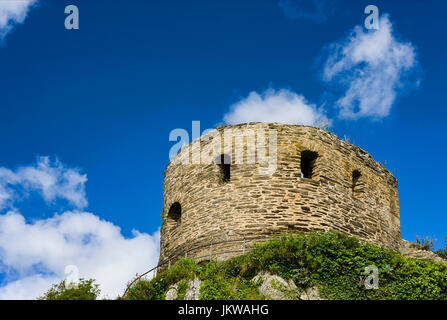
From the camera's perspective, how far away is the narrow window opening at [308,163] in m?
16.5

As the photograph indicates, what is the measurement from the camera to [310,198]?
611 inches

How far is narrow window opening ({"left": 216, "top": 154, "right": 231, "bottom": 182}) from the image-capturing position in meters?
16.5

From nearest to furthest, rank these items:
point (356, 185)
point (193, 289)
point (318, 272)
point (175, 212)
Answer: point (318, 272), point (193, 289), point (356, 185), point (175, 212)

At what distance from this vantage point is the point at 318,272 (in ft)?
43.5

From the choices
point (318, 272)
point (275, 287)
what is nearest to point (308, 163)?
point (318, 272)

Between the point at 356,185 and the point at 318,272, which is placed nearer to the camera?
the point at 318,272

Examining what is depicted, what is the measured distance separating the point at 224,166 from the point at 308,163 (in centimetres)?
250

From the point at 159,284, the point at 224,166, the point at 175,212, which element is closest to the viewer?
the point at 159,284

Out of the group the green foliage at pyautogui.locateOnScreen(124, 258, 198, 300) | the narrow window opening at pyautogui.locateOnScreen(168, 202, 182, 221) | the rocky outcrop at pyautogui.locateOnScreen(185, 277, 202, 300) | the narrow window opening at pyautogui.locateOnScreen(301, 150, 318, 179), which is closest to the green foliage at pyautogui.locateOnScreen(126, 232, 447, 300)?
the green foliage at pyautogui.locateOnScreen(124, 258, 198, 300)

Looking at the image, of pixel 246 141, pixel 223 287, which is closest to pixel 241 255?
pixel 223 287

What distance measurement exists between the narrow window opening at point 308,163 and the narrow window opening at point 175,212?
3.99m

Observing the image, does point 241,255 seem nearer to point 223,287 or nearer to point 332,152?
point 223,287

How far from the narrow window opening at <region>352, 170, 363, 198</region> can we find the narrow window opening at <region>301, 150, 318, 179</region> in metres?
1.58

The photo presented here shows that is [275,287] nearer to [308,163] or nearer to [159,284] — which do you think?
[159,284]
